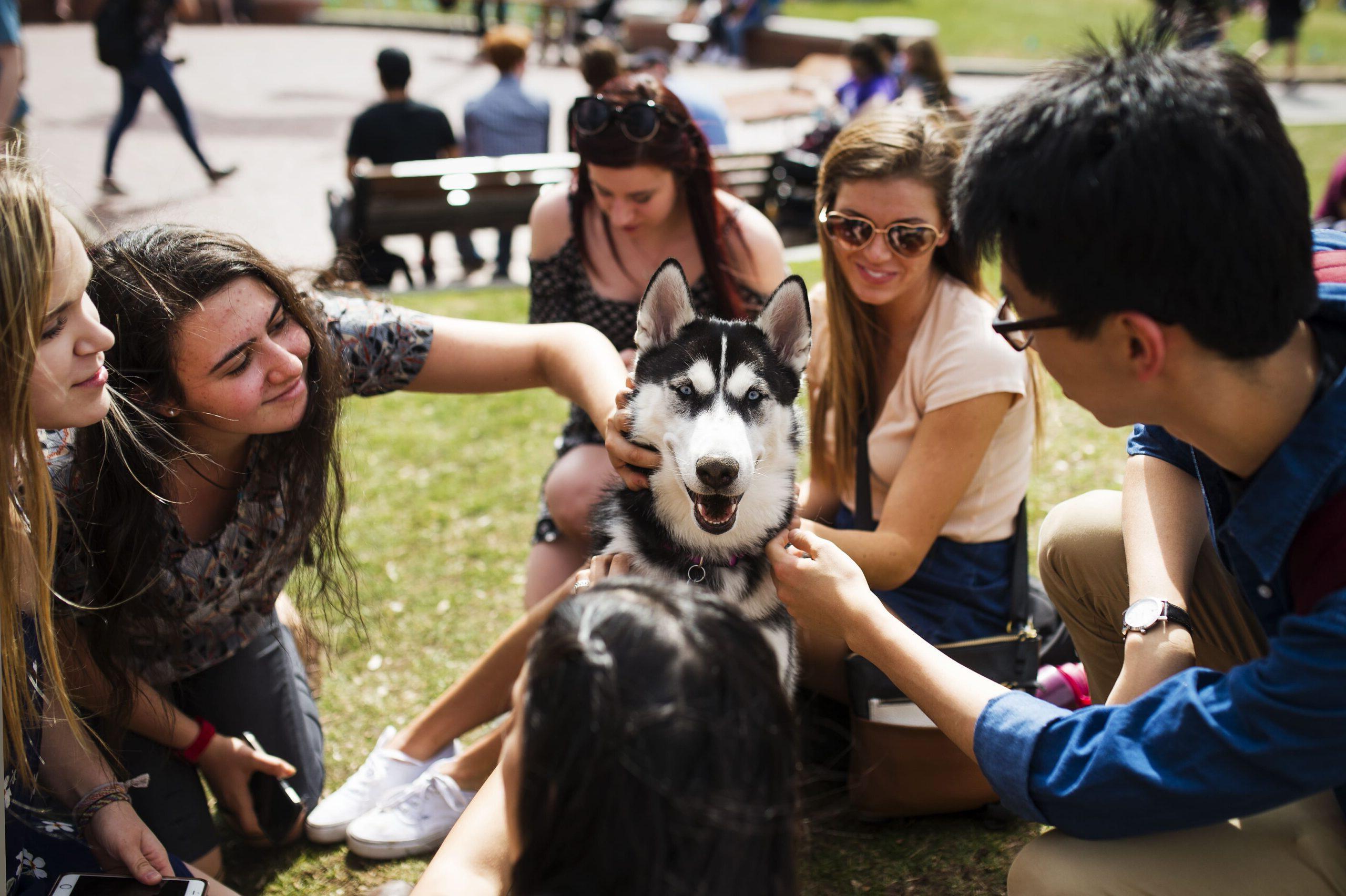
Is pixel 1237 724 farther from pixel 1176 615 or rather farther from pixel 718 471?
pixel 718 471

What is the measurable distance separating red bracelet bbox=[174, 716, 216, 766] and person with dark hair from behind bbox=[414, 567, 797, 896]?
1816 millimetres

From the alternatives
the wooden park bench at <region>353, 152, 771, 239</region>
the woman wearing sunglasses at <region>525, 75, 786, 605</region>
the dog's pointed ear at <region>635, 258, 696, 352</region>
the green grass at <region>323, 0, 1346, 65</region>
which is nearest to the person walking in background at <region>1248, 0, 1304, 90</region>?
the green grass at <region>323, 0, 1346, 65</region>

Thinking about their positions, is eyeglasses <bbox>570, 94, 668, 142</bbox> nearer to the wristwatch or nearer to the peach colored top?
the peach colored top

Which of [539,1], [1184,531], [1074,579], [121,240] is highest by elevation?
[539,1]

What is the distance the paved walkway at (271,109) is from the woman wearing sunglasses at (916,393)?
441 cm

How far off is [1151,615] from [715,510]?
100 cm

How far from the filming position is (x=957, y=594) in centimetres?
288

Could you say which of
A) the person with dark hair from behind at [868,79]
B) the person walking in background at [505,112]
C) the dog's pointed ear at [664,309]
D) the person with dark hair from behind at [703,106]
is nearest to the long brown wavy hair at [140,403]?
the dog's pointed ear at [664,309]

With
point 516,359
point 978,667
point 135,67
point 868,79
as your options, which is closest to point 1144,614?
point 978,667

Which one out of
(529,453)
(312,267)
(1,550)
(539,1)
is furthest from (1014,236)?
(539,1)

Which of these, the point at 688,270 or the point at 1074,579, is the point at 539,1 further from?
the point at 1074,579

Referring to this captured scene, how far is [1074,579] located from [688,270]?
1.79 metres

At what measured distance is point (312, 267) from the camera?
10.1 ft

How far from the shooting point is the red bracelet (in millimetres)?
2840
